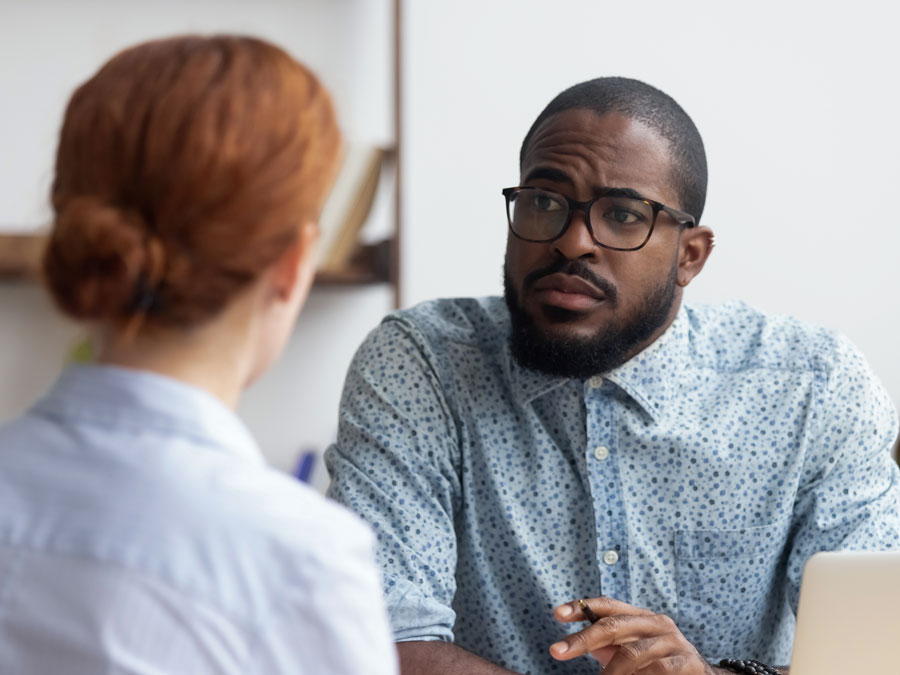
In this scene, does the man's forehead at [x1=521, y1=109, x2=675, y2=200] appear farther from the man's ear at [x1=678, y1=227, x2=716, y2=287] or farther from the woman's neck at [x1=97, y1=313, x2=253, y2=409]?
the woman's neck at [x1=97, y1=313, x2=253, y2=409]

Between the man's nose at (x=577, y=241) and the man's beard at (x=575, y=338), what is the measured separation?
13mm

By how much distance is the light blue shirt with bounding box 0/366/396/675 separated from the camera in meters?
0.61

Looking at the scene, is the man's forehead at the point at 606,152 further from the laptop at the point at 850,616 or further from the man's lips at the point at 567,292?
the laptop at the point at 850,616

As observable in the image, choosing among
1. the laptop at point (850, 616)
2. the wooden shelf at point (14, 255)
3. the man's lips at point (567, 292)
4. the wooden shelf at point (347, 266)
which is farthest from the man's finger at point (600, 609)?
the wooden shelf at point (14, 255)

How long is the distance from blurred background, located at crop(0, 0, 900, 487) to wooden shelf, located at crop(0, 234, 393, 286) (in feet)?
0.04

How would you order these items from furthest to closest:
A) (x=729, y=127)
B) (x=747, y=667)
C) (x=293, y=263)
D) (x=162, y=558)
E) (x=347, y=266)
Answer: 1. (x=729, y=127)
2. (x=347, y=266)
3. (x=747, y=667)
4. (x=293, y=263)
5. (x=162, y=558)

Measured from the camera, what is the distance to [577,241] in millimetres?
1350

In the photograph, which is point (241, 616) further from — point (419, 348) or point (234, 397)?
point (419, 348)

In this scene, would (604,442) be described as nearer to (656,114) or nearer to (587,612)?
(587,612)

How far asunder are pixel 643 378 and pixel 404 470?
33 cm

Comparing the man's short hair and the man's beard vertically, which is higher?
the man's short hair

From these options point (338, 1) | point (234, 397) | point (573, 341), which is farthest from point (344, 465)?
point (338, 1)

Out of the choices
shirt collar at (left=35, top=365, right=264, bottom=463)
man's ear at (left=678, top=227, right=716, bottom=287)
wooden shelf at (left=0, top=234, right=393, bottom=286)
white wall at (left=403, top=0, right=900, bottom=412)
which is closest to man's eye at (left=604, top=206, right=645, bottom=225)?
man's ear at (left=678, top=227, right=716, bottom=287)

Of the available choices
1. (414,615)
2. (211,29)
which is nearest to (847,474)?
(414,615)
